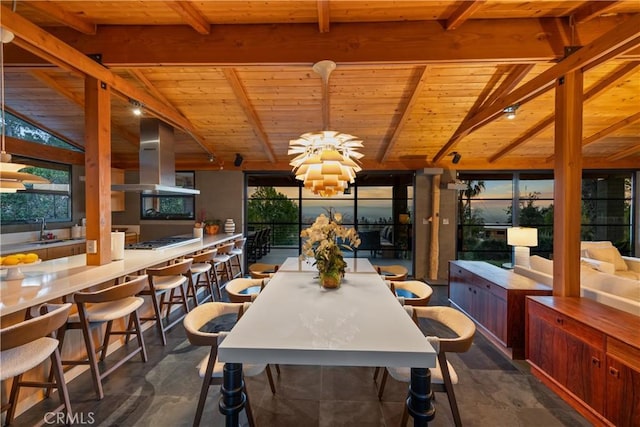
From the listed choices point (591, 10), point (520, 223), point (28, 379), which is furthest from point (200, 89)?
point (520, 223)

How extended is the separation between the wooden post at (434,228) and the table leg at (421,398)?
4.87 metres

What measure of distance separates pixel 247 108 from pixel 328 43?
181 cm

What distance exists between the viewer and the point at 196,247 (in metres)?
4.17

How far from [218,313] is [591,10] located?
155 inches

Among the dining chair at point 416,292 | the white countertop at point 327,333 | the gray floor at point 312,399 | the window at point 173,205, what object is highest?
the window at point 173,205

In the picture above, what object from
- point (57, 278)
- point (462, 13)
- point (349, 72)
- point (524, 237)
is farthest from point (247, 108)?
point (524, 237)

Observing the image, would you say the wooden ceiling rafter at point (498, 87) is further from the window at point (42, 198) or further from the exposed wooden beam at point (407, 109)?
the window at point (42, 198)

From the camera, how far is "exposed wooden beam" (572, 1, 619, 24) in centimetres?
239

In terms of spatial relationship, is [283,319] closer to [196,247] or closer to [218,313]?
[218,313]

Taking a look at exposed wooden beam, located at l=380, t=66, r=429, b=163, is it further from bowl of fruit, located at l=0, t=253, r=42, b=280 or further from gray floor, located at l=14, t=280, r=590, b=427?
bowl of fruit, located at l=0, t=253, r=42, b=280

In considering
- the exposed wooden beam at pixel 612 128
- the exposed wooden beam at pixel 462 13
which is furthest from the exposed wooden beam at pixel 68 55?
the exposed wooden beam at pixel 612 128

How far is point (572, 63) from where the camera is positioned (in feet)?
8.20

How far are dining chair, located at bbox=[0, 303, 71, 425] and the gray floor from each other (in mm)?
252

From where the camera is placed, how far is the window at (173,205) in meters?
6.38
